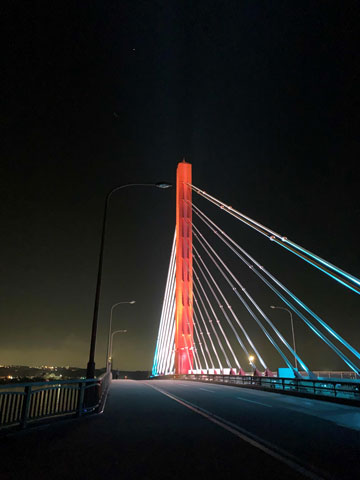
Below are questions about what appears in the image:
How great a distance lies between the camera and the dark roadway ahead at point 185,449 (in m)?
4.53

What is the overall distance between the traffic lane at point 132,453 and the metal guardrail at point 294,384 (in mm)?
9085

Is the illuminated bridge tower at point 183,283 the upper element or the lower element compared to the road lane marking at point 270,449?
upper

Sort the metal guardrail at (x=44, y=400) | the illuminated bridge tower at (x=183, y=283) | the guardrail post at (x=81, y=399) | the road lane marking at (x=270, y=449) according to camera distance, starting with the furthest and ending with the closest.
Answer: the illuminated bridge tower at (x=183, y=283) < the guardrail post at (x=81, y=399) < the metal guardrail at (x=44, y=400) < the road lane marking at (x=270, y=449)

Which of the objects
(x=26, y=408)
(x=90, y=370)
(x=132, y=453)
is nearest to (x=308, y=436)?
(x=132, y=453)

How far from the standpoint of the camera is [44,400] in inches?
332

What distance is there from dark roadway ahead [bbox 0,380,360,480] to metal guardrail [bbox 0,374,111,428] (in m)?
0.31

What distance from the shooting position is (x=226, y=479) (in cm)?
423

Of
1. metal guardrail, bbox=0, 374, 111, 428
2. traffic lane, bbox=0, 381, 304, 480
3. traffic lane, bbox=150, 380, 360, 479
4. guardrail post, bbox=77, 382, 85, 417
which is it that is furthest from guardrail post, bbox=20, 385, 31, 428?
traffic lane, bbox=150, 380, 360, 479

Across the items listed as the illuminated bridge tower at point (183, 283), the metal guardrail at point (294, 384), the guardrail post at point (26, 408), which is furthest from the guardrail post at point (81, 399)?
the illuminated bridge tower at point (183, 283)

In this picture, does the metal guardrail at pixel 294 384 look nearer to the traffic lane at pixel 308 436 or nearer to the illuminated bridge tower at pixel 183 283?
the illuminated bridge tower at pixel 183 283

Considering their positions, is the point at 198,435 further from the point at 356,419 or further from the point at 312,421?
the point at 356,419

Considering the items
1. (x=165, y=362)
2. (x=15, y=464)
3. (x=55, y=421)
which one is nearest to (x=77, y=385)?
(x=55, y=421)

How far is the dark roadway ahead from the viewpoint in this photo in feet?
14.9

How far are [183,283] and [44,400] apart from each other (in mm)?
28960
